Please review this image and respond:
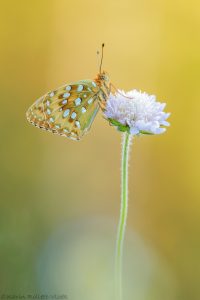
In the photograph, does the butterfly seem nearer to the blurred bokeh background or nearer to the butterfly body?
the butterfly body

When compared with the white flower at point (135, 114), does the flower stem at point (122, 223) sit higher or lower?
lower

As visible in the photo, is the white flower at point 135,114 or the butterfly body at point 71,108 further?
the butterfly body at point 71,108

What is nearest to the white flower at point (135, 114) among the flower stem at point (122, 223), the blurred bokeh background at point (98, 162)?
the flower stem at point (122, 223)

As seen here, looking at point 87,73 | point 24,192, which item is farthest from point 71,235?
point 87,73

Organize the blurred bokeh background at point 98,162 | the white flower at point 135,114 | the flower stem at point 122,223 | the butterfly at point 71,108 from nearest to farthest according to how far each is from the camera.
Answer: the flower stem at point 122,223
the white flower at point 135,114
the butterfly at point 71,108
the blurred bokeh background at point 98,162

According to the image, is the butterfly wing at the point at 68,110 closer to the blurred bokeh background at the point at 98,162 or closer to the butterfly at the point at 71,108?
the butterfly at the point at 71,108

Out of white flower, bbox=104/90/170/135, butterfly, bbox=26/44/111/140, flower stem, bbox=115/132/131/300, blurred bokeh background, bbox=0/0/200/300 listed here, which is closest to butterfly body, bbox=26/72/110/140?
butterfly, bbox=26/44/111/140

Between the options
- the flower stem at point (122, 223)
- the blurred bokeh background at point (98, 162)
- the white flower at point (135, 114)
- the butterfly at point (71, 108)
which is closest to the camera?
the flower stem at point (122, 223)

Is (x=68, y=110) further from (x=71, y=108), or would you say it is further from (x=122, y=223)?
(x=122, y=223)
